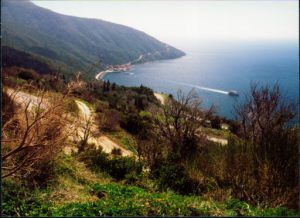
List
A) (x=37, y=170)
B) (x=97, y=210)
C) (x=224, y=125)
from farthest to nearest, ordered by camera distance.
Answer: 1. (x=224, y=125)
2. (x=37, y=170)
3. (x=97, y=210)

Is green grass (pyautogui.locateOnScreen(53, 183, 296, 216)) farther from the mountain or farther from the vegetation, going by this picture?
the mountain

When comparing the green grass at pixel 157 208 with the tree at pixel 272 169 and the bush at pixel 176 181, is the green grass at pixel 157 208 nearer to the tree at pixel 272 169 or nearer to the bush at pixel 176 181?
the tree at pixel 272 169

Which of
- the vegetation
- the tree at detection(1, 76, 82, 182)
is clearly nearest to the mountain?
the vegetation

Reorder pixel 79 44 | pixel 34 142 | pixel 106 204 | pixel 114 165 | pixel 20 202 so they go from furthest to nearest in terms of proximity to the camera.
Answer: pixel 79 44 → pixel 114 165 → pixel 34 142 → pixel 20 202 → pixel 106 204

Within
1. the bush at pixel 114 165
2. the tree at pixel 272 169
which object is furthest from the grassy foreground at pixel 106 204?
the bush at pixel 114 165

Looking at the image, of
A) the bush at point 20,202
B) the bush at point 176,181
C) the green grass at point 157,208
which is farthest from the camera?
the bush at point 176,181

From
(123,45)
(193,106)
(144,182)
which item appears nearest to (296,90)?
(193,106)

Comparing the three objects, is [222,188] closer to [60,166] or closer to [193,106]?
[60,166]

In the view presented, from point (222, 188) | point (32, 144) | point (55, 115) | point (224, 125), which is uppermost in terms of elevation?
point (55, 115)

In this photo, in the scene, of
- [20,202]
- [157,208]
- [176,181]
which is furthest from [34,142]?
[176,181]

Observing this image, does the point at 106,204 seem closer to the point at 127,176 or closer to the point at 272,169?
the point at 272,169

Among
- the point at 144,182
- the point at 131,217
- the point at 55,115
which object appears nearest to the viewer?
the point at 131,217
